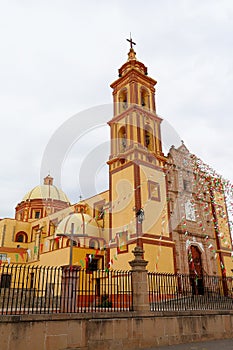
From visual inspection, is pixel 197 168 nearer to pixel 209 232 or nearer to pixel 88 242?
pixel 209 232

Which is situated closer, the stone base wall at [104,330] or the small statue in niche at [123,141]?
the stone base wall at [104,330]

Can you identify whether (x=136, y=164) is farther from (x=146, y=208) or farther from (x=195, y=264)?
(x=195, y=264)

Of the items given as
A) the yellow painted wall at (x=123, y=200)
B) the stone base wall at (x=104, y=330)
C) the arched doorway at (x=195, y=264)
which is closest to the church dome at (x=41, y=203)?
the yellow painted wall at (x=123, y=200)

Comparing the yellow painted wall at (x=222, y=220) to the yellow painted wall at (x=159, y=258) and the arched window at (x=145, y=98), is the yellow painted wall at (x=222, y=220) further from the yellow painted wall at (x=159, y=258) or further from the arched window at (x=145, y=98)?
the arched window at (x=145, y=98)

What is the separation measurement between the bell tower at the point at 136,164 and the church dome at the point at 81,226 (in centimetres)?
283

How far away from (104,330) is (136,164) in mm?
13264

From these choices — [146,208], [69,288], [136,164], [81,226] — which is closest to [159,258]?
[146,208]

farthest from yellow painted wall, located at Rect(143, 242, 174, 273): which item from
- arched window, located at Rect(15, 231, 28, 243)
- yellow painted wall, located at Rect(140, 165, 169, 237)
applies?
arched window, located at Rect(15, 231, 28, 243)

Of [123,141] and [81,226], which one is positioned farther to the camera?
[123,141]

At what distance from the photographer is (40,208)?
39281 millimetres

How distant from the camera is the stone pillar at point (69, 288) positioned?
8.90 m

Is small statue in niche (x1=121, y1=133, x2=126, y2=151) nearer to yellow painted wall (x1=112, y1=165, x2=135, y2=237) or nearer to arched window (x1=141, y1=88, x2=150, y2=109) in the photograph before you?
yellow painted wall (x1=112, y1=165, x2=135, y2=237)

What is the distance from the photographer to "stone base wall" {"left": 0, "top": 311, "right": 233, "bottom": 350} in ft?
24.5

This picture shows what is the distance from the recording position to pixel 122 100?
25156 mm
